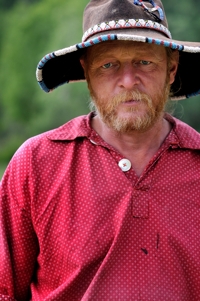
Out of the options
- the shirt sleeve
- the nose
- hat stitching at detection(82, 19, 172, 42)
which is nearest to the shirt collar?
the shirt sleeve

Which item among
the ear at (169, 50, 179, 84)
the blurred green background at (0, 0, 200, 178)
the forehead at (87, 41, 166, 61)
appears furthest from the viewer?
the blurred green background at (0, 0, 200, 178)

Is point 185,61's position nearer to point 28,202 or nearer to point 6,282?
point 28,202

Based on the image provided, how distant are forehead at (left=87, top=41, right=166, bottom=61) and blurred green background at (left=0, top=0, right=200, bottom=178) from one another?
22.3 metres

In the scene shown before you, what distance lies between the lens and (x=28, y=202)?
2.82 m

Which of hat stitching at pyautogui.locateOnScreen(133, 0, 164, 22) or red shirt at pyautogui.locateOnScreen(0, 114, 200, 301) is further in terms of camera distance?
hat stitching at pyautogui.locateOnScreen(133, 0, 164, 22)

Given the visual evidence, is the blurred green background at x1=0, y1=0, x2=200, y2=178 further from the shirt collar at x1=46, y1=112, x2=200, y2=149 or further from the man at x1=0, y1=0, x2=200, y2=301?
the man at x1=0, y1=0, x2=200, y2=301

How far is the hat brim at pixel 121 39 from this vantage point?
268cm

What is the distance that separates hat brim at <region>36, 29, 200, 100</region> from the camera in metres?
2.68

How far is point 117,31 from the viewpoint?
2721 millimetres

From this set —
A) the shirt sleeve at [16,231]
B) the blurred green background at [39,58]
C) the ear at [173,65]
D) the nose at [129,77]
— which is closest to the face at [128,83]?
the nose at [129,77]

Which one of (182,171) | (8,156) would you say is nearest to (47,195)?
(182,171)

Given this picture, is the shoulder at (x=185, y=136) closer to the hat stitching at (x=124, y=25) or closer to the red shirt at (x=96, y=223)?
the red shirt at (x=96, y=223)

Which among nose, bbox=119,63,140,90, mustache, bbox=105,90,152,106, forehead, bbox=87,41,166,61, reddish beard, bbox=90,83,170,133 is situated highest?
forehead, bbox=87,41,166,61

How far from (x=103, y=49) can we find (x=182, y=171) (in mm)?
600
